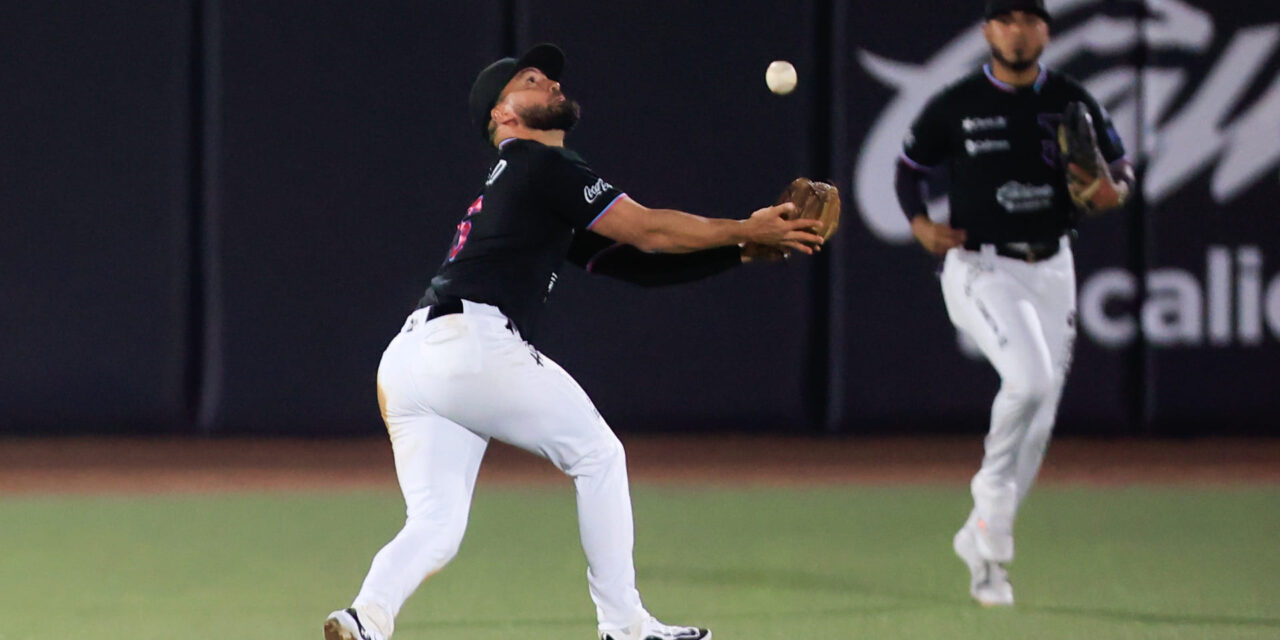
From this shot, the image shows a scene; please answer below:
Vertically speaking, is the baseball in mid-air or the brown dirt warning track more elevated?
the baseball in mid-air

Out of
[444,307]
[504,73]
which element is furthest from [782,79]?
[444,307]

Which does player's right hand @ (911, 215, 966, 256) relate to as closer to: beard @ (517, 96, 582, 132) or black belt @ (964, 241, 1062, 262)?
black belt @ (964, 241, 1062, 262)

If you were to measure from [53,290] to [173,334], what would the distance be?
2.55 feet

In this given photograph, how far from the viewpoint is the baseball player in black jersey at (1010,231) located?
5.92 meters

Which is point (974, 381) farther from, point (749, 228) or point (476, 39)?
point (749, 228)

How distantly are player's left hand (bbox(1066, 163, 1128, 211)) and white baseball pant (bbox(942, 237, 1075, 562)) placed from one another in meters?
0.28

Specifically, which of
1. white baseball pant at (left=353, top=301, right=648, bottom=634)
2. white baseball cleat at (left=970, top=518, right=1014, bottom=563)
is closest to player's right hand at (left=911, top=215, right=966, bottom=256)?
white baseball cleat at (left=970, top=518, right=1014, bottom=563)

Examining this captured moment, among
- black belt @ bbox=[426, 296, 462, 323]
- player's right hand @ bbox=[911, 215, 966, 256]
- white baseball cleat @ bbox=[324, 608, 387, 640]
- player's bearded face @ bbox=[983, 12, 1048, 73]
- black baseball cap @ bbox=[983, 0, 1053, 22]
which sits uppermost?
black baseball cap @ bbox=[983, 0, 1053, 22]

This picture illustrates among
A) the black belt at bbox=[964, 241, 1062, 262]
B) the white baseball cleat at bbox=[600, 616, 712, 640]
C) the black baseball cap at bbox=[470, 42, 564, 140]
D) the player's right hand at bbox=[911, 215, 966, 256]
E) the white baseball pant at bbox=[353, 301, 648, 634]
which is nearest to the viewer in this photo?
the white baseball pant at bbox=[353, 301, 648, 634]

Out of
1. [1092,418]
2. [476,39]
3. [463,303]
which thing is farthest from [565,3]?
[463,303]

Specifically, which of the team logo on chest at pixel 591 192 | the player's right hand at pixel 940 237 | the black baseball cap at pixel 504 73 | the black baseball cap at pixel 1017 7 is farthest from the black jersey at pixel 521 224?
the black baseball cap at pixel 1017 7

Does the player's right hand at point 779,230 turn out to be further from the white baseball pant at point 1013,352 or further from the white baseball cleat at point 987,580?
the white baseball cleat at point 987,580

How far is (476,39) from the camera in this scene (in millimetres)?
10641

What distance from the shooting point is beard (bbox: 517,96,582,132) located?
16.2 ft
